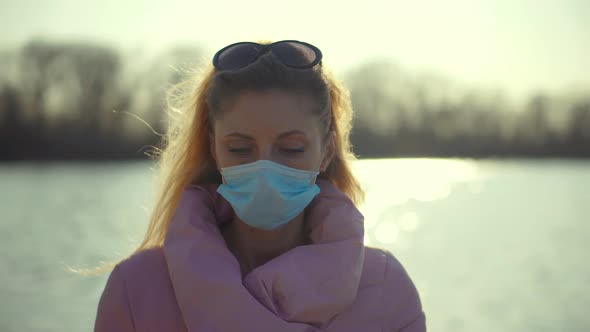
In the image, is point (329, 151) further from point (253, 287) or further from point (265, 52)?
point (253, 287)

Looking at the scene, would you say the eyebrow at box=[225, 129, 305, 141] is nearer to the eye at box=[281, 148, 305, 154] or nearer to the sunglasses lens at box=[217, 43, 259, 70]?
the eye at box=[281, 148, 305, 154]

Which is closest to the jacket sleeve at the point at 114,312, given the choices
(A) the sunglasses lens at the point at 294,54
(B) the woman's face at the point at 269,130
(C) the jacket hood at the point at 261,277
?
(C) the jacket hood at the point at 261,277

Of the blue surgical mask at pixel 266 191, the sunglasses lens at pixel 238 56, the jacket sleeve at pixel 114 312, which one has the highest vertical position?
the sunglasses lens at pixel 238 56

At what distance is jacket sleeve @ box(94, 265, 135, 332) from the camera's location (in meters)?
2.35

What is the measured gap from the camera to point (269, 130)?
94.9 inches

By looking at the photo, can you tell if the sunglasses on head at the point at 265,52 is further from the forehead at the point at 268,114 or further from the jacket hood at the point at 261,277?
the jacket hood at the point at 261,277

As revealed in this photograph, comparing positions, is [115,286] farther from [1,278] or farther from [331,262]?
[1,278]

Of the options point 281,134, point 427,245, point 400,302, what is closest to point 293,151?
point 281,134

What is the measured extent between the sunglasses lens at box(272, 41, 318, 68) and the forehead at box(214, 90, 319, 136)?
139 mm

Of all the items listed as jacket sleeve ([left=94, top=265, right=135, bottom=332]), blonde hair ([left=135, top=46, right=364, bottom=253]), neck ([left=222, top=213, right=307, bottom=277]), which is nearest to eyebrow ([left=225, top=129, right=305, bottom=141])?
blonde hair ([left=135, top=46, right=364, bottom=253])

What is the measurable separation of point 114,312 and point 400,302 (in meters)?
0.96

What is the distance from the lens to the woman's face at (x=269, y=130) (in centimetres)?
242

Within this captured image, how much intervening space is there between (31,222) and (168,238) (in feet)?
58.0

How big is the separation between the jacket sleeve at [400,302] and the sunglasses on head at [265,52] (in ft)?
2.52
